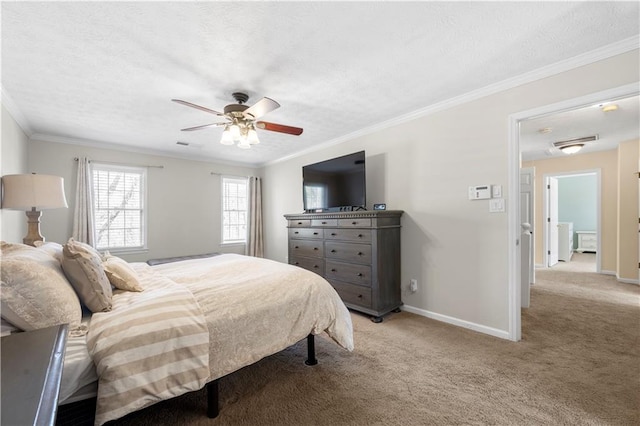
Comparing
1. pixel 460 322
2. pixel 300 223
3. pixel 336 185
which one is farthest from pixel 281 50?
pixel 460 322

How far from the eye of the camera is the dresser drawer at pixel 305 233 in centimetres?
372

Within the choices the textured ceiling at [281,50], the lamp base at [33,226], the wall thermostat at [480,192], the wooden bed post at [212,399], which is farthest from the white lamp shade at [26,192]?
the wall thermostat at [480,192]

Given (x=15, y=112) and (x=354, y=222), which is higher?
(x=15, y=112)

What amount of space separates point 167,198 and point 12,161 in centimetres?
199

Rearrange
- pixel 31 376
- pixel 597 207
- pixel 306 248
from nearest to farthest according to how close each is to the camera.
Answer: pixel 31 376 → pixel 306 248 → pixel 597 207

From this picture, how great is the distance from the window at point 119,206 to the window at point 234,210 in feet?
4.62

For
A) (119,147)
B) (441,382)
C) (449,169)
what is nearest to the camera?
(441,382)

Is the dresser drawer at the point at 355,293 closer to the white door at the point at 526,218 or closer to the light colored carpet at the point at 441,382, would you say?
the light colored carpet at the point at 441,382

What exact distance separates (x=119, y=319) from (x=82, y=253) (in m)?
0.50

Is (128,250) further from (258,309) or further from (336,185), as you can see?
(258,309)

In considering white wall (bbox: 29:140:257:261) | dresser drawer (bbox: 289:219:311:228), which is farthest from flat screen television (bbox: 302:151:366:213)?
white wall (bbox: 29:140:257:261)

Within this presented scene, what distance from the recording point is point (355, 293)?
126 inches

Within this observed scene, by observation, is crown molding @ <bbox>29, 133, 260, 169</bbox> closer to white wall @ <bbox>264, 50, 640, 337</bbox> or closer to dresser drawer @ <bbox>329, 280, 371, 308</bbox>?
white wall @ <bbox>264, 50, 640, 337</bbox>

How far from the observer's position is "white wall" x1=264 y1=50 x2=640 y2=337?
93.7 inches
